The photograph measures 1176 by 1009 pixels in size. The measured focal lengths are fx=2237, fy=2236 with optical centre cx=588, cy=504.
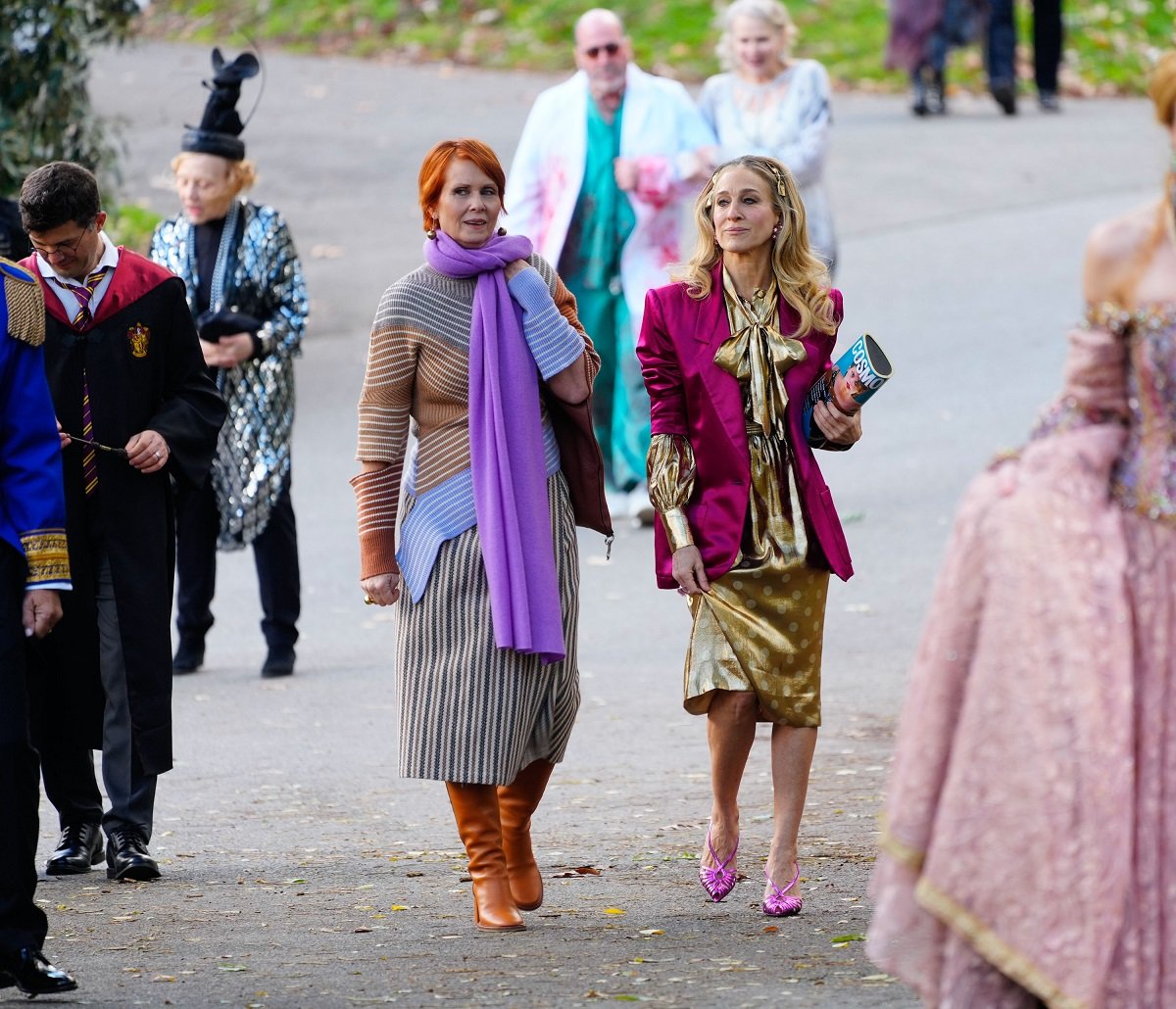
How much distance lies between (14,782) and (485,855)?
1293mm

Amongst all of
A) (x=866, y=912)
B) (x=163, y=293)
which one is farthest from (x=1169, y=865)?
(x=163, y=293)

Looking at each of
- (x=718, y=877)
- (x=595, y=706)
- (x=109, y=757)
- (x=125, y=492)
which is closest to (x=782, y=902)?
(x=718, y=877)

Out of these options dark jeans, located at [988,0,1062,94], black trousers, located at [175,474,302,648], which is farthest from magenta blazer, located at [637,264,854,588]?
dark jeans, located at [988,0,1062,94]

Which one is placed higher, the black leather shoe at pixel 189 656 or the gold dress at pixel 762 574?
the gold dress at pixel 762 574

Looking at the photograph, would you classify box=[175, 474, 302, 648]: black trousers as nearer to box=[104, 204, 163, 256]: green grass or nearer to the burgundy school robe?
the burgundy school robe

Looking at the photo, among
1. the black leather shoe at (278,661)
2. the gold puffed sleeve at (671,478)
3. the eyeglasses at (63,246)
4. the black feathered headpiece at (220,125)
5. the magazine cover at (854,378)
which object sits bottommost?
the black leather shoe at (278,661)

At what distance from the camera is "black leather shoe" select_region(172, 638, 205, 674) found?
949 centimetres

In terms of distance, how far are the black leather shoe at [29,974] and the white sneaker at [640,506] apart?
6769mm

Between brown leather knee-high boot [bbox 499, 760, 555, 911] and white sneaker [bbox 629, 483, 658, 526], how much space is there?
5733mm

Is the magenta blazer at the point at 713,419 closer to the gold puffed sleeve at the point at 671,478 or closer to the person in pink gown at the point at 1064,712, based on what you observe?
the gold puffed sleeve at the point at 671,478

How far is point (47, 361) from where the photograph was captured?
652 centimetres

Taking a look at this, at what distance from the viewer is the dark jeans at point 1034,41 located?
1922cm

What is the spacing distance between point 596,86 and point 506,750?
5.76 m

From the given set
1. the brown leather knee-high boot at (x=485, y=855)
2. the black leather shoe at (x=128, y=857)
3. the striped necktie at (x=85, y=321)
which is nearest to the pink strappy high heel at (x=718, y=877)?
the brown leather knee-high boot at (x=485, y=855)
